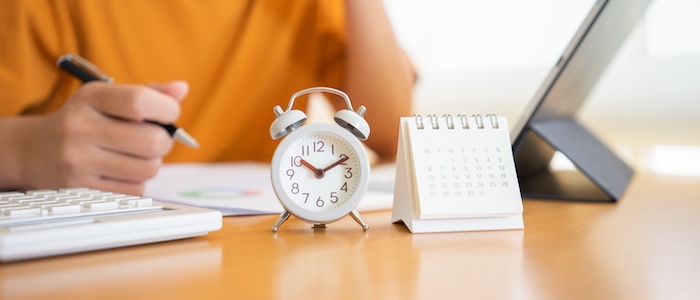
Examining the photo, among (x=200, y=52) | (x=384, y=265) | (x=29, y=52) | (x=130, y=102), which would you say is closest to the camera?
(x=384, y=265)

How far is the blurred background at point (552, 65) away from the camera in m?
1.45

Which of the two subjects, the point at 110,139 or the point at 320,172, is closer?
the point at 320,172

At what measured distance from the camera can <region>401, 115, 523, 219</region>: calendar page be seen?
0.58 metres

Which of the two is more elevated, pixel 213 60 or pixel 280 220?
pixel 213 60

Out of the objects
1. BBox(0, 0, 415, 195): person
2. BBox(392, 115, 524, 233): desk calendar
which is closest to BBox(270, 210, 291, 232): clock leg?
BBox(392, 115, 524, 233): desk calendar

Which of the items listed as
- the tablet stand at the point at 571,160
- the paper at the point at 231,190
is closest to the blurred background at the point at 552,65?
the tablet stand at the point at 571,160

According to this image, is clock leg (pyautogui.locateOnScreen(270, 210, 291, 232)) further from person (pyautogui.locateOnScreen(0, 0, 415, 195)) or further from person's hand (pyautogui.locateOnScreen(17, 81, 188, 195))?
person (pyautogui.locateOnScreen(0, 0, 415, 195))

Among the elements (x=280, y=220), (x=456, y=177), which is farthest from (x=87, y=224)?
(x=456, y=177)

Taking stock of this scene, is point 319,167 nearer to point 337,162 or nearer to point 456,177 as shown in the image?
point 337,162

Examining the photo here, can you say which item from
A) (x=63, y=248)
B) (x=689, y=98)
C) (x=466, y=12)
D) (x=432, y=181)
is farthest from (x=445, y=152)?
(x=466, y=12)

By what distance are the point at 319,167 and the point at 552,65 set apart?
87cm

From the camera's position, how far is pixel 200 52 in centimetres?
149

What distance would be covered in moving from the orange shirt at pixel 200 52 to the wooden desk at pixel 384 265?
81 cm

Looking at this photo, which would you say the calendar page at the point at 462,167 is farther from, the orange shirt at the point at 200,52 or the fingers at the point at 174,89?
the orange shirt at the point at 200,52
